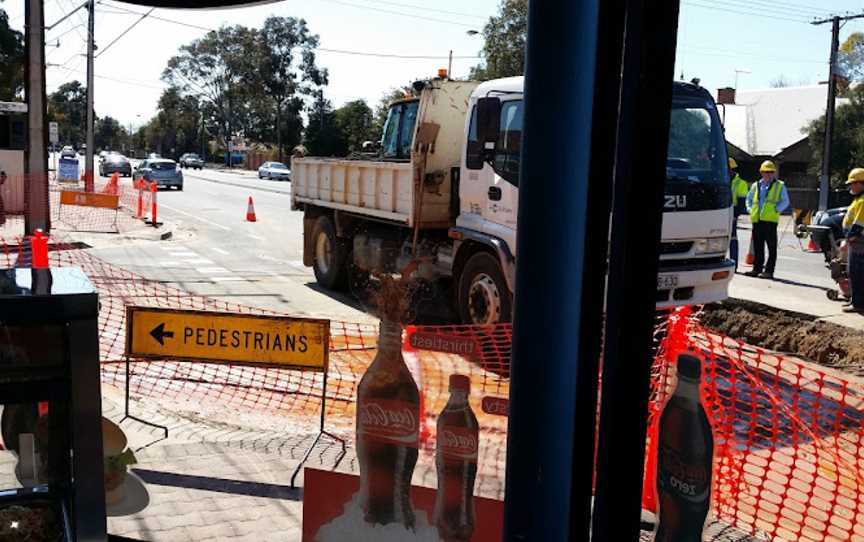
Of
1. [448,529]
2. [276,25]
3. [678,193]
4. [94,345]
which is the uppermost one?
[276,25]

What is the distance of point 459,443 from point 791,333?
330 inches

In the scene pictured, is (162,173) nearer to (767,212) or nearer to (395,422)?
(767,212)

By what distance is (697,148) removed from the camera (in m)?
8.52

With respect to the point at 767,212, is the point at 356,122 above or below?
above

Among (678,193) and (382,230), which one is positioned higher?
(678,193)

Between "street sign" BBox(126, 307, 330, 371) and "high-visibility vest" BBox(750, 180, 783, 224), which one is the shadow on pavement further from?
"high-visibility vest" BBox(750, 180, 783, 224)

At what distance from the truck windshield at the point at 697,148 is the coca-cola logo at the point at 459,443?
235 inches

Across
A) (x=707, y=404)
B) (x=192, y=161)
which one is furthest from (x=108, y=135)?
(x=707, y=404)

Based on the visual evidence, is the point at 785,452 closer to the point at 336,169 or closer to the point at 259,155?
the point at 336,169

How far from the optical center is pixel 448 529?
9.23 feet

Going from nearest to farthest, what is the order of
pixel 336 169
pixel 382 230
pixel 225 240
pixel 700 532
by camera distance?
pixel 700 532
pixel 382 230
pixel 336 169
pixel 225 240

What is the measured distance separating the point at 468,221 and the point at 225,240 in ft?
39.7

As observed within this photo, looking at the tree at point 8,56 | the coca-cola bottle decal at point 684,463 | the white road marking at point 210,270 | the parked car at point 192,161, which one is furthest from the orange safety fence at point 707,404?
the parked car at point 192,161

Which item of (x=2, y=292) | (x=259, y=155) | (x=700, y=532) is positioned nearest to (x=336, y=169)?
(x=2, y=292)
